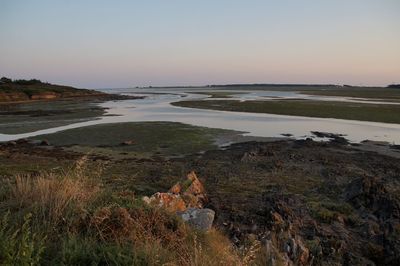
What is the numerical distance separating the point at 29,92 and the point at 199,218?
6322 cm

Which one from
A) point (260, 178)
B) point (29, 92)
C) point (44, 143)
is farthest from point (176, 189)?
point (29, 92)

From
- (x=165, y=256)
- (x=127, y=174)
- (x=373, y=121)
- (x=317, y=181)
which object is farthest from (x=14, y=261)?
(x=373, y=121)

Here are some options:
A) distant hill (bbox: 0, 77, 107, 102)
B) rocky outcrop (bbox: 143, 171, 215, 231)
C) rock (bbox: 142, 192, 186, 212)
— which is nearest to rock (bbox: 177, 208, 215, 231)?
rocky outcrop (bbox: 143, 171, 215, 231)

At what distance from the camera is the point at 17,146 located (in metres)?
20.7

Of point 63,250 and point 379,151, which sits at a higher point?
point 63,250

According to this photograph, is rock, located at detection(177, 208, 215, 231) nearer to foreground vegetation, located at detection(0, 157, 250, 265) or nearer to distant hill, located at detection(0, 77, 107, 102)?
foreground vegetation, located at detection(0, 157, 250, 265)

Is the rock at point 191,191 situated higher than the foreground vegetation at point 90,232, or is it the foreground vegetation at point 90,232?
the foreground vegetation at point 90,232

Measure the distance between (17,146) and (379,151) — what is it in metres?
16.9

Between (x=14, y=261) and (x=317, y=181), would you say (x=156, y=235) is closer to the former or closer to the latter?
(x=14, y=261)

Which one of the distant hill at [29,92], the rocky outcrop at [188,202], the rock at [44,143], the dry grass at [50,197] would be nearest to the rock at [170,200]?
the rocky outcrop at [188,202]

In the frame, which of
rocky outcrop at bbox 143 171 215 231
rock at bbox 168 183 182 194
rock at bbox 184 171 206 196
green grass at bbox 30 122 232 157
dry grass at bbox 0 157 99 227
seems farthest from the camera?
green grass at bbox 30 122 232 157

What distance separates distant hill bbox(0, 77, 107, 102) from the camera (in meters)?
60.2

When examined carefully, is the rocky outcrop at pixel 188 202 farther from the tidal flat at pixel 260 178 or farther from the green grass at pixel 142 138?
the green grass at pixel 142 138

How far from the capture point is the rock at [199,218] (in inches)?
250
